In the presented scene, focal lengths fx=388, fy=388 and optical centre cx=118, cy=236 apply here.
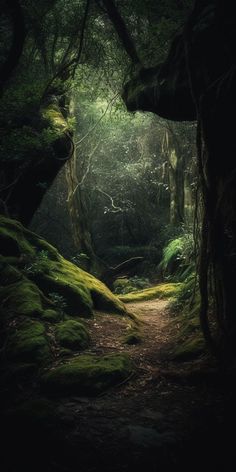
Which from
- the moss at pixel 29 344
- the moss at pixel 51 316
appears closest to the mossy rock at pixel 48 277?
the moss at pixel 51 316

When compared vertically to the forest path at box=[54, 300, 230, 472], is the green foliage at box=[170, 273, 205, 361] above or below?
above

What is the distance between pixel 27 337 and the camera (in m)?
5.96

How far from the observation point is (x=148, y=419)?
4.24 metres

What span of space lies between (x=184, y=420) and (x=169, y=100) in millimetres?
4846

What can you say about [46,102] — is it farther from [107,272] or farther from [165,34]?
[107,272]

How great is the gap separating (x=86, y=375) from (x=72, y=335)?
1481 millimetres

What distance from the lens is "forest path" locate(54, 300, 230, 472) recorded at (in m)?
3.47

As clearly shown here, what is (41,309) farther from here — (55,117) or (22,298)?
(55,117)

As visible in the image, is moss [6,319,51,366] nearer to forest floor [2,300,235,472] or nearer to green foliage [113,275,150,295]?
forest floor [2,300,235,472]

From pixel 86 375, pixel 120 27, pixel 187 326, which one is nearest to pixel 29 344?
pixel 86 375

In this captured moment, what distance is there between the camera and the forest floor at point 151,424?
3.39 metres

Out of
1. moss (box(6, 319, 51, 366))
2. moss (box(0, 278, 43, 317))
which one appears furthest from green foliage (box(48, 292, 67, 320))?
moss (box(6, 319, 51, 366))

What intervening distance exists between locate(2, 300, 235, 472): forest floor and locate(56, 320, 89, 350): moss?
966mm

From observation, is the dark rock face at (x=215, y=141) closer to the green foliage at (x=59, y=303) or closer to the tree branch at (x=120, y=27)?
the tree branch at (x=120, y=27)
